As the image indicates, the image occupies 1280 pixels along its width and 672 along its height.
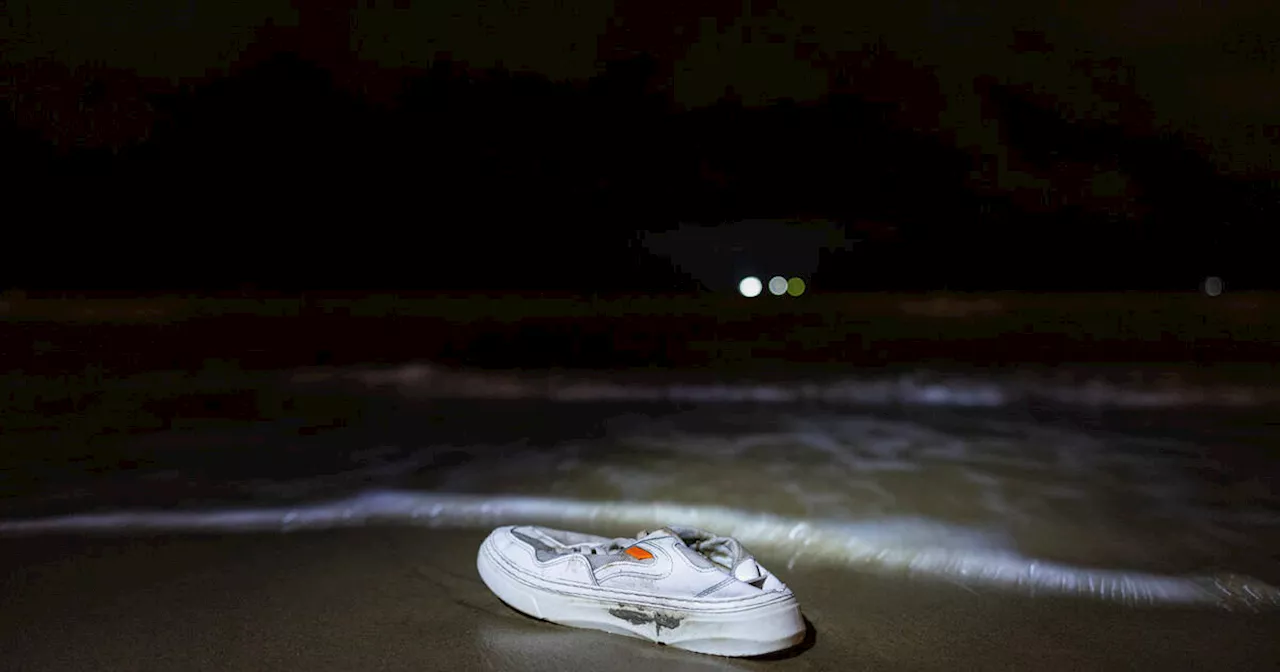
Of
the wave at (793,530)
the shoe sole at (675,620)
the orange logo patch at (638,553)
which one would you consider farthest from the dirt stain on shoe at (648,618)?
the wave at (793,530)

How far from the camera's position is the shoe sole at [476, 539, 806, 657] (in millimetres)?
1870

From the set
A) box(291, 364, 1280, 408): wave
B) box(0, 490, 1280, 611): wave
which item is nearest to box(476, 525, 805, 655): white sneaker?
box(0, 490, 1280, 611): wave

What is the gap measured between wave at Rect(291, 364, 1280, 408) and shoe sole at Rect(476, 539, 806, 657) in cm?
481

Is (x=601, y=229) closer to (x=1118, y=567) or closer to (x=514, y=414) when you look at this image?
(x=514, y=414)

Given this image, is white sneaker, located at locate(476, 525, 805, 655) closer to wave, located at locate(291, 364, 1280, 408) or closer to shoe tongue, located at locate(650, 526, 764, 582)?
shoe tongue, located at locate(650, 526, 764, 582)

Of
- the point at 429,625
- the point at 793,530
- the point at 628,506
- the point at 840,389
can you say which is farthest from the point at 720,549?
the point at 840,389

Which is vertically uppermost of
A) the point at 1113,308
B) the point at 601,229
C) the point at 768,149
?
the point at 768,149

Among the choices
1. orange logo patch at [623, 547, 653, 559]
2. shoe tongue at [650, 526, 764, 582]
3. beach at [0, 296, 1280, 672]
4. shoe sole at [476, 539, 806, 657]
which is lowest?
beach at [0, 296, 1280, 672]

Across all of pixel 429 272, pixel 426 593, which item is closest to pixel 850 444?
pixel 426 593

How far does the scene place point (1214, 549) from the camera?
290 centimetres

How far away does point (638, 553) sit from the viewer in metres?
2.04

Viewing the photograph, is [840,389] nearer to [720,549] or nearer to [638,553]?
[720,549]

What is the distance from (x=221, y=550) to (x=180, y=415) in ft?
11.8

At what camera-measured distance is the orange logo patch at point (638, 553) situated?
6.63 ft
